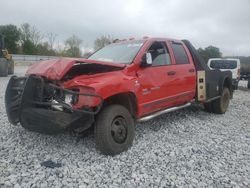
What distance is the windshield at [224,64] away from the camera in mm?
16203

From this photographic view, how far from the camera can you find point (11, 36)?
49.1 metres

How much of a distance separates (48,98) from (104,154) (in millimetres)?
1189

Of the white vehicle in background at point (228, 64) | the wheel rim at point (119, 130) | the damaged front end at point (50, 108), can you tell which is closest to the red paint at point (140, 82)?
the damaged front end at point (50, 108)

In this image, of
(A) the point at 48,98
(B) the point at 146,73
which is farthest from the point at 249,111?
(A) the point at 48,98

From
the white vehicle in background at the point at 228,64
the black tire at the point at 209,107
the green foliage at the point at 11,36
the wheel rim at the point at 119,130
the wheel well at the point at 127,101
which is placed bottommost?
the black tire at the point at 209,107

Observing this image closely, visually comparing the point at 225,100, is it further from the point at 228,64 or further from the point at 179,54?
the point at 228,64

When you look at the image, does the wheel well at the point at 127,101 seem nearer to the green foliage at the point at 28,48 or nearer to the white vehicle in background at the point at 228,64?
the white vehicle in background at the point at 228,64

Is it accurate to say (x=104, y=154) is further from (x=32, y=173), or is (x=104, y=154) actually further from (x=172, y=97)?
(x=172, y=97)

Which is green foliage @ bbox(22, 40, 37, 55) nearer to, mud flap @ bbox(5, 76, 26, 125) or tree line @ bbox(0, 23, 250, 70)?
tree line @ bbox(0, 23, 250, 70)

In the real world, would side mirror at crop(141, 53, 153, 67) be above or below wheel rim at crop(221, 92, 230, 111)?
above

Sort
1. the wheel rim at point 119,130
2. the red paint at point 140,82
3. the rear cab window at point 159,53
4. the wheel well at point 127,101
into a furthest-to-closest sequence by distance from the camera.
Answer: the rear cab window at point 159,53, the wheel well at point 127,101, the wheel rim at point 119,130, the red paint at point 140,82

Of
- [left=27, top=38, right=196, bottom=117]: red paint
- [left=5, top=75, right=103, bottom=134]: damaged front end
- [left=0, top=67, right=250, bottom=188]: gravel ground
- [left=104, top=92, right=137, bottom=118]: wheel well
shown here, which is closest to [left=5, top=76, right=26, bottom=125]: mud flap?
[left=5, top=75, right=103, bottom=134]: damaged front end

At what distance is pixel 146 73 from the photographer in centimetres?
531

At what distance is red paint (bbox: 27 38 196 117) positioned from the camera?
431 centimetres
